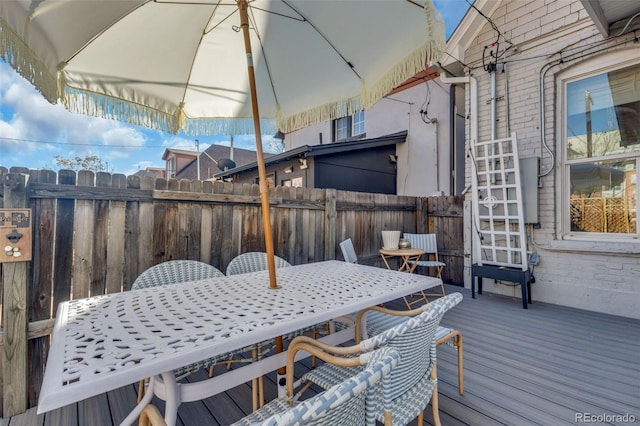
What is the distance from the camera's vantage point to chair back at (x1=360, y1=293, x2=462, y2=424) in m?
1.11

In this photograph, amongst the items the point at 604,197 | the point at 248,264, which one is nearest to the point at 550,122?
the point at 604,197

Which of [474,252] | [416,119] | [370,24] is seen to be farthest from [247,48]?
[416,119]

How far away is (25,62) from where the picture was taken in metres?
1.45

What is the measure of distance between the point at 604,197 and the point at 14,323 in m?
5.89

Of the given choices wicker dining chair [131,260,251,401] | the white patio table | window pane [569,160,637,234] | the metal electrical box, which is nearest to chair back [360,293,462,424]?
the white patio table

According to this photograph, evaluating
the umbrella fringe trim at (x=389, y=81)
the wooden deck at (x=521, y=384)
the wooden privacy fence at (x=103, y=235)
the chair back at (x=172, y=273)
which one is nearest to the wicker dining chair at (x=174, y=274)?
the chair back at (x=172, y=273)

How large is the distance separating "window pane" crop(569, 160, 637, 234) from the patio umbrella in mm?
3417

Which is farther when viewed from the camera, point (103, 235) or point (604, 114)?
point (604, 114)

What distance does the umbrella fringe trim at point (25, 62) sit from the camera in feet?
4.36

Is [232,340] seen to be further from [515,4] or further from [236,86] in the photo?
[515,4]

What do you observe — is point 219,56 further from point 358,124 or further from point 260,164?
point 358,124

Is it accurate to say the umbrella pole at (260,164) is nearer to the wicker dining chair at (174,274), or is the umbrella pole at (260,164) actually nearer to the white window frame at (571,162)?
the wicker dining chair at (174,274)

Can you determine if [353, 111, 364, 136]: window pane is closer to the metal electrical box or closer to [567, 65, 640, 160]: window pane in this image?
[567, 65, 640, 160]: window pane

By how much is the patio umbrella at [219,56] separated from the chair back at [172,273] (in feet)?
2.54
